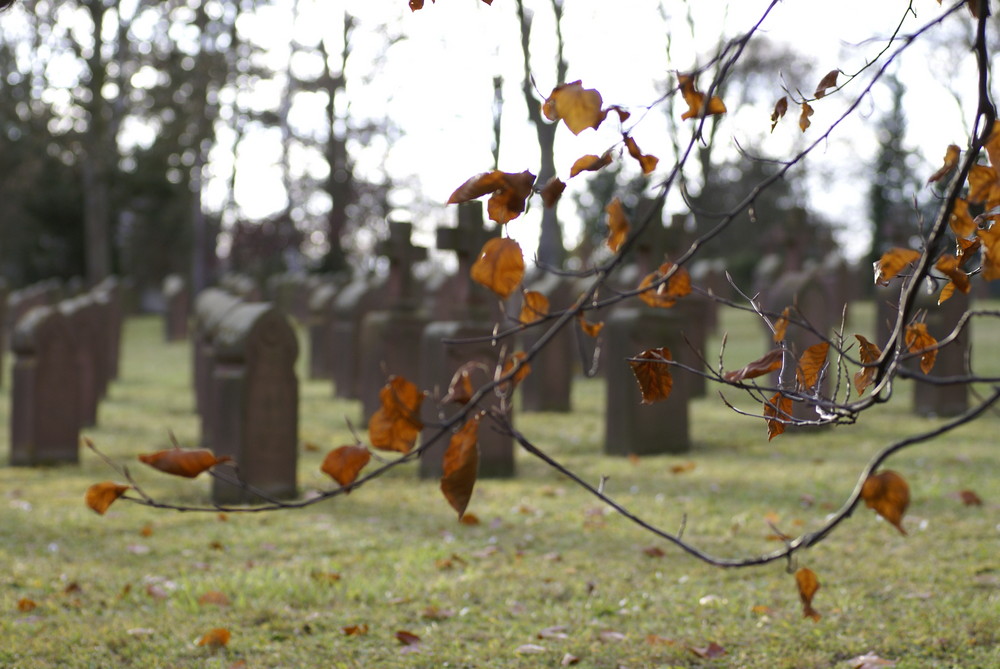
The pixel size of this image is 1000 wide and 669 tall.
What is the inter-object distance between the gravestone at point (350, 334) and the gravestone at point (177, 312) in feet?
40.2

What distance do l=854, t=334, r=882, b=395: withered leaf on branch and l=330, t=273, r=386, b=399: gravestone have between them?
10694mm

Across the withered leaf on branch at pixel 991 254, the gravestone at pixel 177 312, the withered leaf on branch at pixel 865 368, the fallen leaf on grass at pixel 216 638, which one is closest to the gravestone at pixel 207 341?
the fallen leaf on grass at pixel 216 638

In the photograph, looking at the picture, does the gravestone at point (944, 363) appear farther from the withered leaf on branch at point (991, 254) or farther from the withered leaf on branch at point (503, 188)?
the withered leaf on branch at point (503, 188)

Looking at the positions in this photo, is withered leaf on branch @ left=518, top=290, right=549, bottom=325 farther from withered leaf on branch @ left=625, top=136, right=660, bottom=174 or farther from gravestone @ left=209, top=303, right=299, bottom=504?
gravestone @ left=209, top=303, right=299, bottom=504

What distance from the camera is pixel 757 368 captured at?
2209mm

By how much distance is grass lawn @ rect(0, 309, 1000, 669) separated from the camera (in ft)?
13.0

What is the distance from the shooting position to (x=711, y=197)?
36.5 m

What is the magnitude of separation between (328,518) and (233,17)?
23908mm

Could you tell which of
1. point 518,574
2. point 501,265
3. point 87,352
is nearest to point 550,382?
point 87,352

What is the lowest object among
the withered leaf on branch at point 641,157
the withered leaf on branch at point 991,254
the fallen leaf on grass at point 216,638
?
the fallen leaf on grass at point 216,638

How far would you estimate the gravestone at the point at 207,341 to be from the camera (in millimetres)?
8102

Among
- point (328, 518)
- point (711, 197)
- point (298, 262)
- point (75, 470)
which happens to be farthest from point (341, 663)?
point (298, 262)

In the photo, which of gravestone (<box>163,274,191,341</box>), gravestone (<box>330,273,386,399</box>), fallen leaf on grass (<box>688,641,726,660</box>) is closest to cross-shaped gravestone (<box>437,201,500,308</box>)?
fallen leaf on grass (<box>688,641,726,660</box>)

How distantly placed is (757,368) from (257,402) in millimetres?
4817
